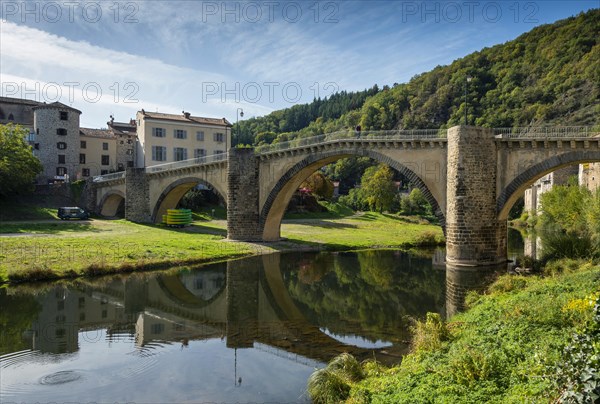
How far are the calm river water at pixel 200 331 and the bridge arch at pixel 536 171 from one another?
5255 mm

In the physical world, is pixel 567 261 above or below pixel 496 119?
below

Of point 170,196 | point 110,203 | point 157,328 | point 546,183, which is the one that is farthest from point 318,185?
point 157,328

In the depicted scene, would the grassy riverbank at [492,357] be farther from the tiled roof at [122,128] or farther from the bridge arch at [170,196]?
the tiled roof at [122,128]

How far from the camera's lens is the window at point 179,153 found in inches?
2493

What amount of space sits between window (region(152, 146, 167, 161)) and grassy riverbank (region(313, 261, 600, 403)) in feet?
176

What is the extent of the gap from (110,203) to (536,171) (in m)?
49.5

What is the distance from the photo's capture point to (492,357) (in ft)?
32.2

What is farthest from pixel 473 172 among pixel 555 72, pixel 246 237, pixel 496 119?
pixel 555 72

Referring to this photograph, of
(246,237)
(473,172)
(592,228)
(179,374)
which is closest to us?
(179,374)

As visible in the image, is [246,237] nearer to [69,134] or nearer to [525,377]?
[525,377]

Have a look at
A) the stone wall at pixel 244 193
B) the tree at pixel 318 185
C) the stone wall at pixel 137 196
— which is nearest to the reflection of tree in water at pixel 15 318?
the stone wall at pixel 244 193

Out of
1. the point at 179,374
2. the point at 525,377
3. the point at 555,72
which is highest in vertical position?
the point at 555,72

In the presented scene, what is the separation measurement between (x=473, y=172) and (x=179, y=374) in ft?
69.3

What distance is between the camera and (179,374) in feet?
40.4
